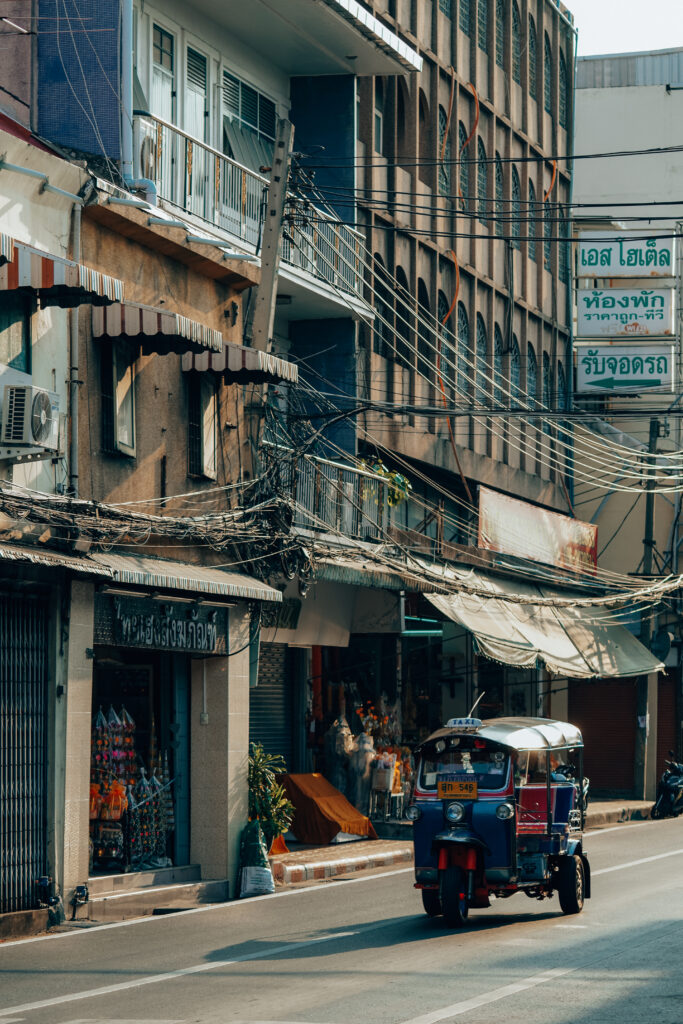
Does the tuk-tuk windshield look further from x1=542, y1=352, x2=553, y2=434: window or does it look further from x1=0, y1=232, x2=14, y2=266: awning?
x1=542, y1=352, x2=553, y2=434: window

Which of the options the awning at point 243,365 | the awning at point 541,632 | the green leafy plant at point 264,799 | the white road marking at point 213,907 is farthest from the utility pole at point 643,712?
the awning at point 243,365

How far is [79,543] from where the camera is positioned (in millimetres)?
16094

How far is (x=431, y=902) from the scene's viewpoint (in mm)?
15391

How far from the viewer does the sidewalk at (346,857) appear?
789 inches

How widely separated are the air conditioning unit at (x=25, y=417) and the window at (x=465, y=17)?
21.9 meters

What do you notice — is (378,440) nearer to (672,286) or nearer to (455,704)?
(455,704)

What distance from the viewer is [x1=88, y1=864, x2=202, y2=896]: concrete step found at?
1689 centimetres

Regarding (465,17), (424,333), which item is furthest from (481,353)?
(465,17)

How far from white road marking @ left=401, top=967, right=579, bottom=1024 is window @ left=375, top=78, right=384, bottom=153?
20352mm

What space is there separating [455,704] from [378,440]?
268 inches

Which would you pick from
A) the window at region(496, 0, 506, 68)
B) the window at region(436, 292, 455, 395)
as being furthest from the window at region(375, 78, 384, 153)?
the window at region(496, 0, 506, 68)

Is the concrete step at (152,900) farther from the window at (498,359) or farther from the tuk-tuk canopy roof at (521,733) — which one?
the window at (498,359)

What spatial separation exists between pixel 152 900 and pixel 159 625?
308 cm

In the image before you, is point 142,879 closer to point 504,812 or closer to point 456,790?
point 456,790
